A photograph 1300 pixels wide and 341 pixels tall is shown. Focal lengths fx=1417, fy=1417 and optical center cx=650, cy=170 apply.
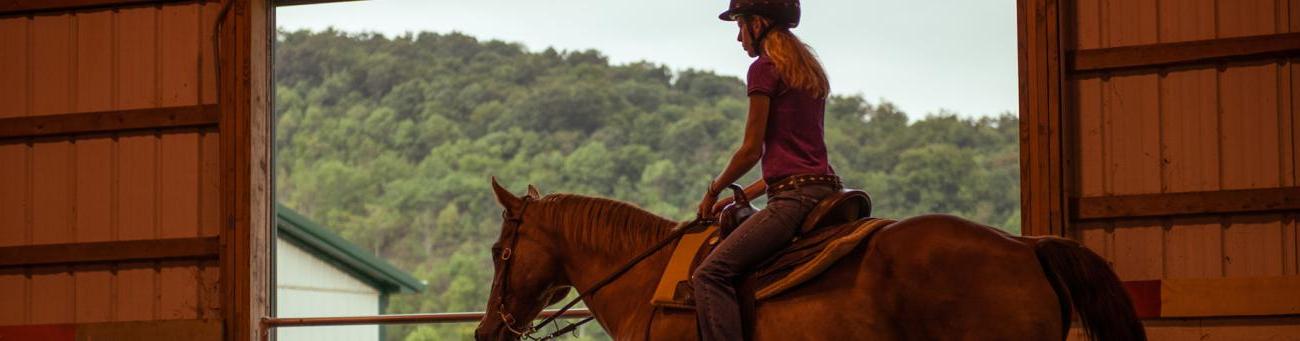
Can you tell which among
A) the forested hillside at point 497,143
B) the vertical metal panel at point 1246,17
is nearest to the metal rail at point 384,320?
the vertical metal panel at point 1246,17

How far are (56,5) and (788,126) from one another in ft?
17.3

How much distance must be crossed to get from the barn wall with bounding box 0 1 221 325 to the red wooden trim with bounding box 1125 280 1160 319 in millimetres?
4663

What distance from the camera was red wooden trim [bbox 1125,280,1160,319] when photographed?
6.34m

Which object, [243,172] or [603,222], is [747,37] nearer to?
[603,222]

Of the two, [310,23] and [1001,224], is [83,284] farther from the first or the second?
[310,23]

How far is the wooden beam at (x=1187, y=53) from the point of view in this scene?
628cm

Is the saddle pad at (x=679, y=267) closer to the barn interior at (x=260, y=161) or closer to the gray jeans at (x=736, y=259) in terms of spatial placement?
the gray jeans at (x=736, y=259)

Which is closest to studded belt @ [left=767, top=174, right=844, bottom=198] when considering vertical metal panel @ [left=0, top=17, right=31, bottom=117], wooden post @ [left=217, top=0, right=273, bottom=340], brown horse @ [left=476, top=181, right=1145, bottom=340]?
brown horse @ [left=476, top=181, right=1145, bottom=340]

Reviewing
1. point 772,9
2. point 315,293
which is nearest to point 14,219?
point 772,9

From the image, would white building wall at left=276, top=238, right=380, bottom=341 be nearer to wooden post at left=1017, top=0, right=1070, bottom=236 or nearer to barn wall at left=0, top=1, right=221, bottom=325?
barn wall at left=0, top=1, right=221, bottom=325

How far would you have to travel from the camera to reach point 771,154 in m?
4.40

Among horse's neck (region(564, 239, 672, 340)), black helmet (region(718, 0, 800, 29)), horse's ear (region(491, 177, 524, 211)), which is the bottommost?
Result: horse's neck (region(564, 239, 672, 340))

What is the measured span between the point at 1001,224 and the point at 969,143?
6.62 feet

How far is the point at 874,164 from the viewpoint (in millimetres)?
26266
